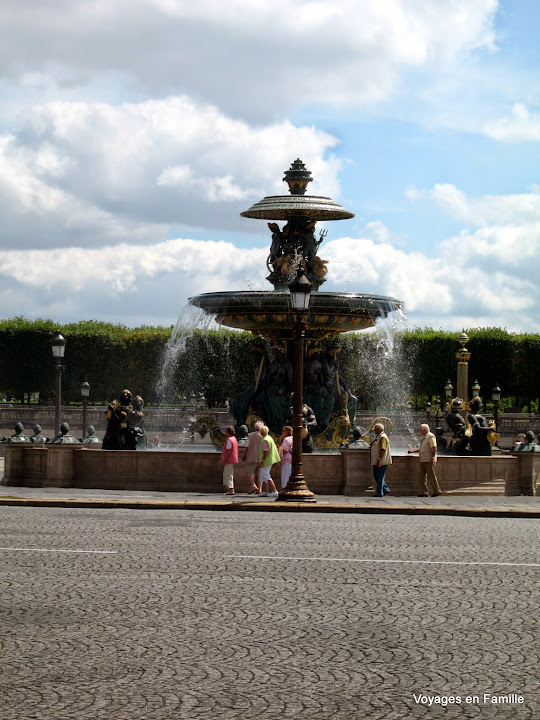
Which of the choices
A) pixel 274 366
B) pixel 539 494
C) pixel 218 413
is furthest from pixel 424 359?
pixel 539 494

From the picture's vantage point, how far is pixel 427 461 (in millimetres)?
21734

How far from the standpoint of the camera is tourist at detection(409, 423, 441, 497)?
70.6ft

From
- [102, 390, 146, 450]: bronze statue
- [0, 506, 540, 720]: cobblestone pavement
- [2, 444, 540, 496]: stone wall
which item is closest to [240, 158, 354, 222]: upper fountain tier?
[102, 390, 146, 450]: bronze statue

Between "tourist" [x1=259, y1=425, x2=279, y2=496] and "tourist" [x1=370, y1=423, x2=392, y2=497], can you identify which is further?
"tourist" [x1=259, y1=425, x2=279, y2=496]

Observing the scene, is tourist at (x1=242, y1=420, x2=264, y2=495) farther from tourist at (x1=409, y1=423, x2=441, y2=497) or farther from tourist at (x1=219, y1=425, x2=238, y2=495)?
tourist at (x1=409, y1=423, x2=441, y2=497)

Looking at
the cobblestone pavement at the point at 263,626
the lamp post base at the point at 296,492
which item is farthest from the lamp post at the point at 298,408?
the cobblestone pavement at the point at 263,626

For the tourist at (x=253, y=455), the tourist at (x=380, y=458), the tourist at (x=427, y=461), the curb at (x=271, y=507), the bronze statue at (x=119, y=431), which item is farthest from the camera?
the bronze statue at (x=119, y=431)

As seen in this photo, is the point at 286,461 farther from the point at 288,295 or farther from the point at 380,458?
the point at 288,295

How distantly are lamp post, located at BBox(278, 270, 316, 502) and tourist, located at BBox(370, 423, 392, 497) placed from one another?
1.38m

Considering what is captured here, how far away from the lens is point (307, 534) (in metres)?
15.2

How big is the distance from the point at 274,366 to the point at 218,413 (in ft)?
130

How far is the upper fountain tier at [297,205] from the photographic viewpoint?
3012 cm

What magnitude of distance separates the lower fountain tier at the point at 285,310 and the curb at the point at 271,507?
30.8 feet

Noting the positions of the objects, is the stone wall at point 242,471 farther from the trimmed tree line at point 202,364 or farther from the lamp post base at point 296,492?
the trimmed tree line at point 202,364
